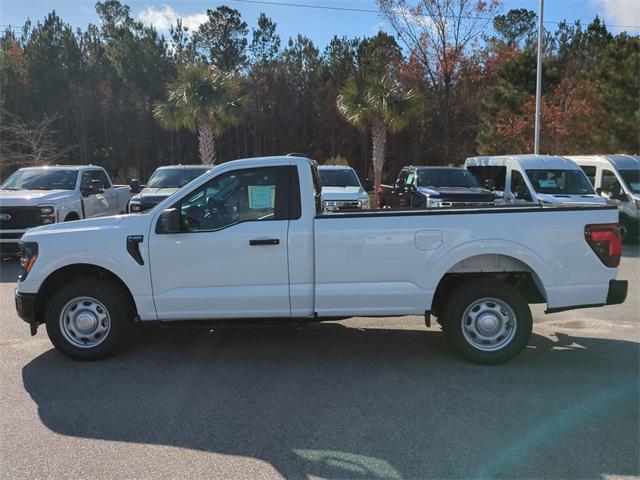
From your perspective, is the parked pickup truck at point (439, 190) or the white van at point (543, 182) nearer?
the parked pickup truck at point (439, 190)

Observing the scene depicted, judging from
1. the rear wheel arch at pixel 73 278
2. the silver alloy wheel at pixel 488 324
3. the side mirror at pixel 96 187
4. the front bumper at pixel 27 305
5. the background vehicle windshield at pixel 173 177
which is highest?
the background vehicle windshield at pixel 173 177

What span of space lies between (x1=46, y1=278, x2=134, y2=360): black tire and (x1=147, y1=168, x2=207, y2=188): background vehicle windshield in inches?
311

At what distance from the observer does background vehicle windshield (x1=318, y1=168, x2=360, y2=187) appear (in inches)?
547

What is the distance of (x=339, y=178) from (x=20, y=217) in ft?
23.8

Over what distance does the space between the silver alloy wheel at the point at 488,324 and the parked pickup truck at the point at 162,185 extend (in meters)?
8.14

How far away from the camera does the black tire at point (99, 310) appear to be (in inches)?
204

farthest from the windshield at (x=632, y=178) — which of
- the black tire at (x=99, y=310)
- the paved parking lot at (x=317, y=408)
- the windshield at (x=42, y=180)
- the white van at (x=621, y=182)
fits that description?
the windshield at (x=42, y=180)

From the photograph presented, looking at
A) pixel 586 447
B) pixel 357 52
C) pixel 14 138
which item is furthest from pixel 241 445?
pixel 357 52

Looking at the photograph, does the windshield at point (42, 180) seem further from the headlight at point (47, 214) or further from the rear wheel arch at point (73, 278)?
the rear wheel arch at point (73, 278)

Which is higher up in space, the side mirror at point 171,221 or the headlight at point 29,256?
the side mirror at point 171,221

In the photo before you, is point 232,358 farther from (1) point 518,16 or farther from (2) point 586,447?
(1) point 518,16

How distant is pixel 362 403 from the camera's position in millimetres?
4371

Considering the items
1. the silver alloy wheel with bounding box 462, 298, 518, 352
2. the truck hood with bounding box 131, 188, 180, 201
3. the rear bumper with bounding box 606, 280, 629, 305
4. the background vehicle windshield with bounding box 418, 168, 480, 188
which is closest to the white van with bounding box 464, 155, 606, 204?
the background vehicle windshield with bounding box 418, 168, 480, 188

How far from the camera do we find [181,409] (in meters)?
4.30
